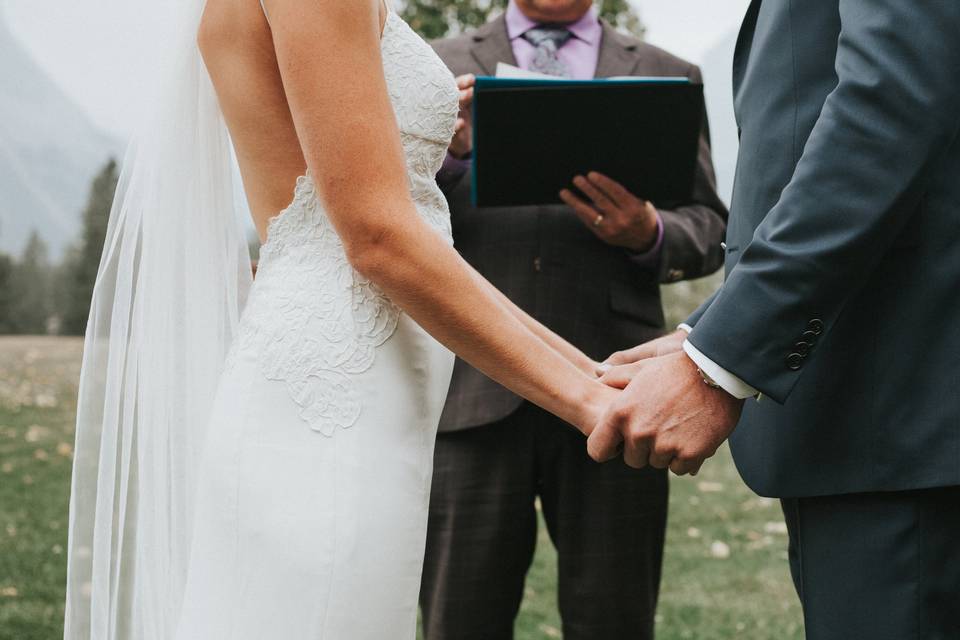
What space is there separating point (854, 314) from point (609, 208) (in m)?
1.17

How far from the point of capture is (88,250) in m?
9.65

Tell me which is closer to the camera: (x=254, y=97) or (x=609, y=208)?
(x=254, y=97)

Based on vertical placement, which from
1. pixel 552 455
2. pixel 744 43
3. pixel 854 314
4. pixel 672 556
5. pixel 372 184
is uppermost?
pixel 744 43

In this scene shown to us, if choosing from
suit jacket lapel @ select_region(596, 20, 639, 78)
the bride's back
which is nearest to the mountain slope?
→ suit jacket lapel @ select_region(596, 20, 639, 78)

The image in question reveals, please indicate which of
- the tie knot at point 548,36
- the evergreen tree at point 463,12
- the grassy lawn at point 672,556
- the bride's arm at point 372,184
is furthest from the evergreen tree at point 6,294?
the bride's arm at point 372,184

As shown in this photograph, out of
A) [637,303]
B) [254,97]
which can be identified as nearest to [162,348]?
[254,97]

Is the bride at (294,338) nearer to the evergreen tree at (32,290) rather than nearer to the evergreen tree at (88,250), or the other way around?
the evergreen tree at (88,250)

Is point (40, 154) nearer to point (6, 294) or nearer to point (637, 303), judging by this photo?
point (6, 294)

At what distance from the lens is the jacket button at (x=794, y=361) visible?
1794mm

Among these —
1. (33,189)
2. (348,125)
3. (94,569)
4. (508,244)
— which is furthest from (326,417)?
(33,189)

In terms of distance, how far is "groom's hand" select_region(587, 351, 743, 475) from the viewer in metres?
1.94

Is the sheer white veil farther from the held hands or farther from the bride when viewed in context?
the held hands

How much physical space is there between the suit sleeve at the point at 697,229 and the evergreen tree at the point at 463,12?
21.0 feet

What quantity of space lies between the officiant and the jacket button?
1.20 metres
